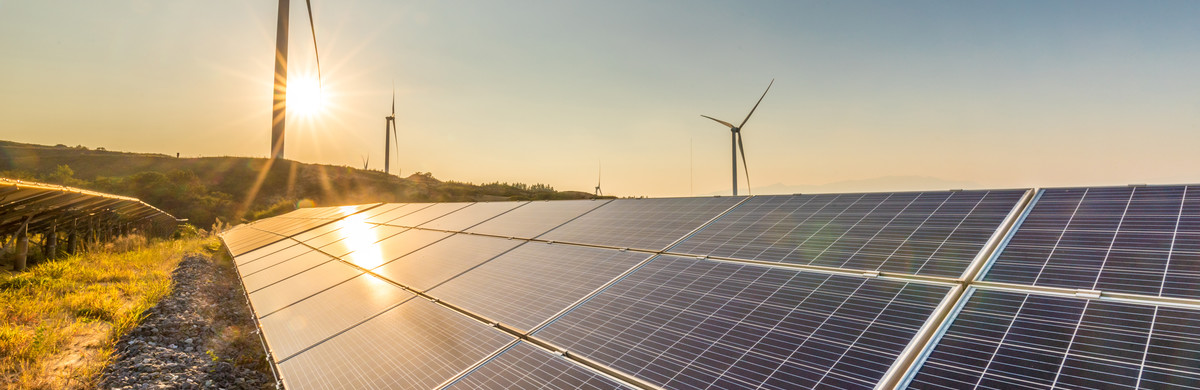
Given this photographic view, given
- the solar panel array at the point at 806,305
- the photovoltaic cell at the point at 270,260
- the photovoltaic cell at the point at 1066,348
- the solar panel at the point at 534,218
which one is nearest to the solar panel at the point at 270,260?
the photovoltaic cell at the point at 270,260

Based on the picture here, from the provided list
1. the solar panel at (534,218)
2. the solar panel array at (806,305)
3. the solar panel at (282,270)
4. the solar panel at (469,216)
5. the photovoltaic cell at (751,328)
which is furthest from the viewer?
the solar panel at (469,216)

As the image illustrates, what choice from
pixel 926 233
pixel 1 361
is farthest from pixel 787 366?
pixel 1 361

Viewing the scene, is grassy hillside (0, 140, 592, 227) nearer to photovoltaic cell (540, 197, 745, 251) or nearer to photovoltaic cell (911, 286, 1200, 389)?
photovoltaic cell (540, 197, 745, 251)

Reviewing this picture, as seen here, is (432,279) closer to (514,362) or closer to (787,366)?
(514,362)

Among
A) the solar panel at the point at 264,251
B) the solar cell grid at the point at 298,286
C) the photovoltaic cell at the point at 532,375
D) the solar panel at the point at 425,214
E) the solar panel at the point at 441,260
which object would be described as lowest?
the solar panel at the point at 264,251

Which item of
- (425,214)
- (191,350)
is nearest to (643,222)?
(191,350)

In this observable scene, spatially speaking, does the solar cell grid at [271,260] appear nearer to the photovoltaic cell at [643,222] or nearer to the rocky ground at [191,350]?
the rocky ground at [191,350]
